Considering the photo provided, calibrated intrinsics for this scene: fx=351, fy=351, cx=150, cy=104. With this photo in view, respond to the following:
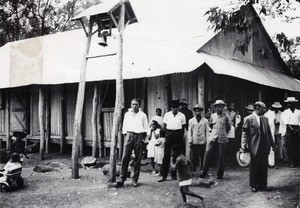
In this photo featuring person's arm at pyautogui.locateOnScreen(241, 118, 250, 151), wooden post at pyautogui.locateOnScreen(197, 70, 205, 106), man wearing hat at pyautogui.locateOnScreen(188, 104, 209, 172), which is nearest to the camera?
person's arm at pyautogui.locateOnScreen(241, 118, 250, 151)

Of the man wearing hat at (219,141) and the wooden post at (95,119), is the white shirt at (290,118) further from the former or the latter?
the wooden post at (95,119)

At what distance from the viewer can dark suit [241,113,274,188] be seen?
715 centimetres

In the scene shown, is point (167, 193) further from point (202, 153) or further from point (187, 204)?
point (202, 153)

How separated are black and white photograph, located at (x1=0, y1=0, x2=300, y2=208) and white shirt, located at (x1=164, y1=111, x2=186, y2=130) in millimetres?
25

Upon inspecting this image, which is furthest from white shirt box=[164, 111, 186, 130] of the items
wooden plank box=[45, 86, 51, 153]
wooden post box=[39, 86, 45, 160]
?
wooden plank box=[45, 86, 51, 153]

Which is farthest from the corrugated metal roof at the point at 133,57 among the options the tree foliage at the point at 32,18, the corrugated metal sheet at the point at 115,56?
the tree foliage at the point at 32,18

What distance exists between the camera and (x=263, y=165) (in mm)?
7195

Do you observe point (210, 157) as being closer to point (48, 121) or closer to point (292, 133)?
point (292, 133)

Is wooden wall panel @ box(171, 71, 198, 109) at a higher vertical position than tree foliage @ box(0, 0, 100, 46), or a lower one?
lower

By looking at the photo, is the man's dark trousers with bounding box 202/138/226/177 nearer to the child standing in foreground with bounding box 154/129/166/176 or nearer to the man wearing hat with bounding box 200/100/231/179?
the man wearing hat with bounding box 200/100/231/179

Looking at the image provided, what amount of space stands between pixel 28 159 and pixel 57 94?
290 cm

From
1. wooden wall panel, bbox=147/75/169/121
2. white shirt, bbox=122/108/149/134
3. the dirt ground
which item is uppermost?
wooden wall panel, bbox=147/75/169/121

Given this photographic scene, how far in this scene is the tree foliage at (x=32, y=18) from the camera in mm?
→ 24984

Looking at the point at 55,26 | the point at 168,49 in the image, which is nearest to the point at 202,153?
the point at 168,49
